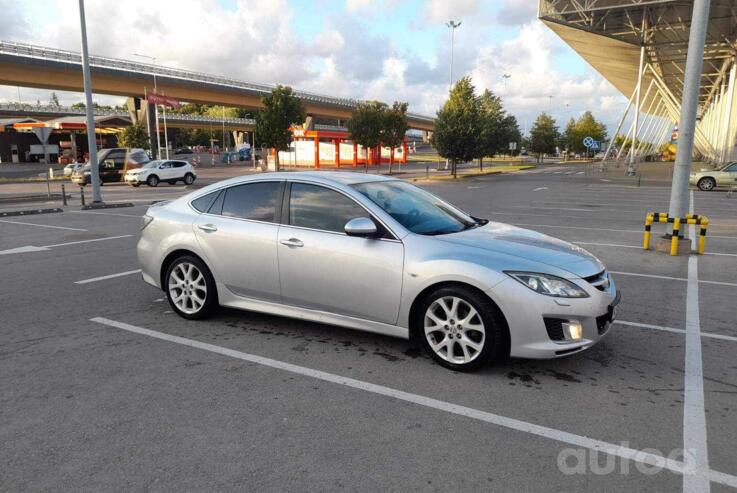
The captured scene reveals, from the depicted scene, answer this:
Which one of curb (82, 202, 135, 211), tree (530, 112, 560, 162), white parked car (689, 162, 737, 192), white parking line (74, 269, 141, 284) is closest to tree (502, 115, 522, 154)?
tree (530, 112, 560, 162)

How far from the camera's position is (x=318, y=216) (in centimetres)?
486

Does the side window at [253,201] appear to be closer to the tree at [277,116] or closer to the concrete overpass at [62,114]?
the tree at [277,116]

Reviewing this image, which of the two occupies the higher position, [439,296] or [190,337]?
[439,296]

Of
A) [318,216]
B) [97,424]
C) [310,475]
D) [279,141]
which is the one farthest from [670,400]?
[279,141]

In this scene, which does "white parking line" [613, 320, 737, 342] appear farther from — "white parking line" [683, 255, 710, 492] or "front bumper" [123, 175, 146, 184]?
"front bumper" [123, 175, 146, 184]

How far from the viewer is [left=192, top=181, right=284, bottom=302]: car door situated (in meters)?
4.98

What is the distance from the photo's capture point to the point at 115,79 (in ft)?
152

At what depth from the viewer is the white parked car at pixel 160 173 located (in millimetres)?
29797

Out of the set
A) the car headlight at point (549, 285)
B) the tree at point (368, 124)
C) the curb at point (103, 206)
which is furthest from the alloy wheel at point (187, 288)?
the tree at point (368, 124)

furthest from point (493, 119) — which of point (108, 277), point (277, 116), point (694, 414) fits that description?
point (694, 414)

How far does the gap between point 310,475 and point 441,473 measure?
716 mm

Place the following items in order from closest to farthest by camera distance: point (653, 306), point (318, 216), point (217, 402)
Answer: point (217, 402)
point (318, 216)
point (653, 306)

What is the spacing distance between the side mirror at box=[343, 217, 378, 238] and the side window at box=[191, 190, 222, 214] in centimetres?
187

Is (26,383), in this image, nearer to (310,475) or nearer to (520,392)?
(310,475)
